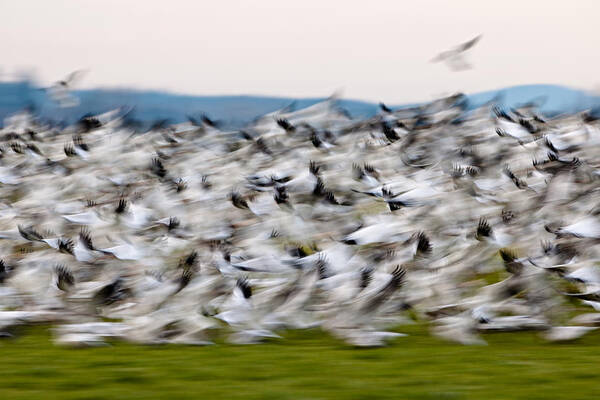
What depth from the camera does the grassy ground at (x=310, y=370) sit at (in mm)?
4500

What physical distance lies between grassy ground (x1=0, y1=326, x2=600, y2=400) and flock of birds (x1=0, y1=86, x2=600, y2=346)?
0.18 meters

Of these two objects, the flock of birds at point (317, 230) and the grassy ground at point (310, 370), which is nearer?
the grassy ground at point (310, 370)

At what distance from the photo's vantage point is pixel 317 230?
7.08m

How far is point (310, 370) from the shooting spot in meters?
4.93

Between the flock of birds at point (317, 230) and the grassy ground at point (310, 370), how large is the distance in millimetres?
183

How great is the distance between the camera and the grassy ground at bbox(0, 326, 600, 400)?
14.8 feet

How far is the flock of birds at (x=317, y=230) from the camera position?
5855 mm

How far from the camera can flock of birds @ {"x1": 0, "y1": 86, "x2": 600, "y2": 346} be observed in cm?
586

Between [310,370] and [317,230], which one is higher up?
[317,230]

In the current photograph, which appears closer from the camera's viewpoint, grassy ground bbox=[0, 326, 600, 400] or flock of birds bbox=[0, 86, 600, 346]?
grassy ground bbox=[0, 326, 600, 400]

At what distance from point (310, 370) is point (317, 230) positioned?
7.41 ft

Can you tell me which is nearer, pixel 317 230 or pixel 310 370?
pixel 310 370

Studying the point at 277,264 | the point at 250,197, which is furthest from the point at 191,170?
the point at 277,264

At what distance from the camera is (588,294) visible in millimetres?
5938
